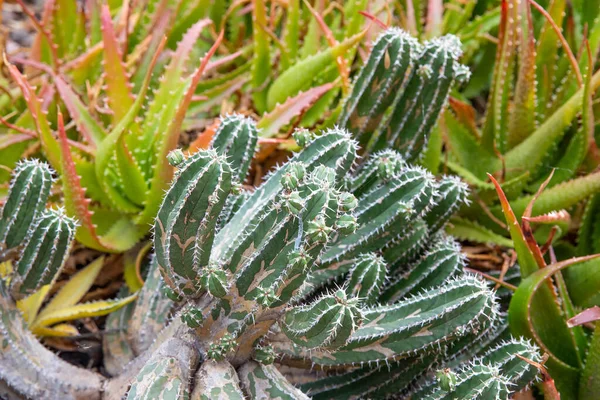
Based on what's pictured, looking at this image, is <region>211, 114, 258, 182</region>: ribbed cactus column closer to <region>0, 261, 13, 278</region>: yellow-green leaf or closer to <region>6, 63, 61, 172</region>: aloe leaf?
<region>6, 63, 61, 172</region>: aloe leaf

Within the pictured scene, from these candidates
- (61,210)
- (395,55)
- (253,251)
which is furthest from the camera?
(395,55)

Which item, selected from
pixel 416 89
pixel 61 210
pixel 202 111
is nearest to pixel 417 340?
pixel 416 89

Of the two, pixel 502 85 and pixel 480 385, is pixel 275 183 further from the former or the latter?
pixel 502 85

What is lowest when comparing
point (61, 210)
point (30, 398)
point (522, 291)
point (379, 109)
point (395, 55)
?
point (30, 398)

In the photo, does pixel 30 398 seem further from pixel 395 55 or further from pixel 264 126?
pixel 395 55

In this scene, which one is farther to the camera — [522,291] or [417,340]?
[522,291]

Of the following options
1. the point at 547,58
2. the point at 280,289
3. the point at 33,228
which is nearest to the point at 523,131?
the point at 547,58
